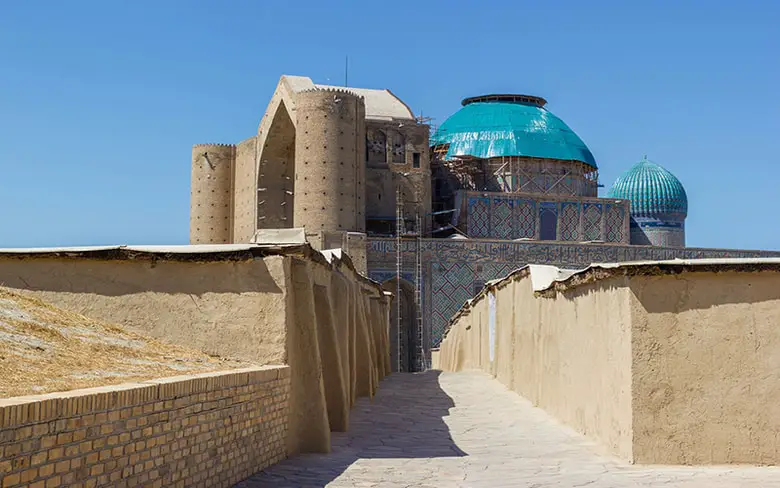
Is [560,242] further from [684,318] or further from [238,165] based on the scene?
[684,318]

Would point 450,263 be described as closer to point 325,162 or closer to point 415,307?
point 415,307

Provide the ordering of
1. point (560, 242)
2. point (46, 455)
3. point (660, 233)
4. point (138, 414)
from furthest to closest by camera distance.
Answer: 1. point (660, 233)
2. point (560, 242)
3. point (138, 414)
4. point (46, 455)

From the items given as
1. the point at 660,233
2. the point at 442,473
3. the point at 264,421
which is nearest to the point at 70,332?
the point at 264,421

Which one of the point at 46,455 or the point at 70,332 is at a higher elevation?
the point at 70,332

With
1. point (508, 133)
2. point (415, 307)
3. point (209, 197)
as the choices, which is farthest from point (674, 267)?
point (209, 197)

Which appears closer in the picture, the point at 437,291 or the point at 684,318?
the point at 684,318

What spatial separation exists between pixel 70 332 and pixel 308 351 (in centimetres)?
189

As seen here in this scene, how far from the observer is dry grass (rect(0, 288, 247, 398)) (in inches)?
192

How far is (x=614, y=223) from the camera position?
3547 cm

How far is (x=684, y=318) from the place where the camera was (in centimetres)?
702

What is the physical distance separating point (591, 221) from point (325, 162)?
10959mm

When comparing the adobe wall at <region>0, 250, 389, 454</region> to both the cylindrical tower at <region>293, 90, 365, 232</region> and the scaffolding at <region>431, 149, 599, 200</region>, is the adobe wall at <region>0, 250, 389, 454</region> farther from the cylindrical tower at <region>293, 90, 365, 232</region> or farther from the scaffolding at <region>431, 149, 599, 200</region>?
the scaffolding at <region>431, 149, 599, 200</region>

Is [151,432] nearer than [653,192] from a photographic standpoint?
Yes

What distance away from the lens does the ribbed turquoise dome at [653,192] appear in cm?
4144
